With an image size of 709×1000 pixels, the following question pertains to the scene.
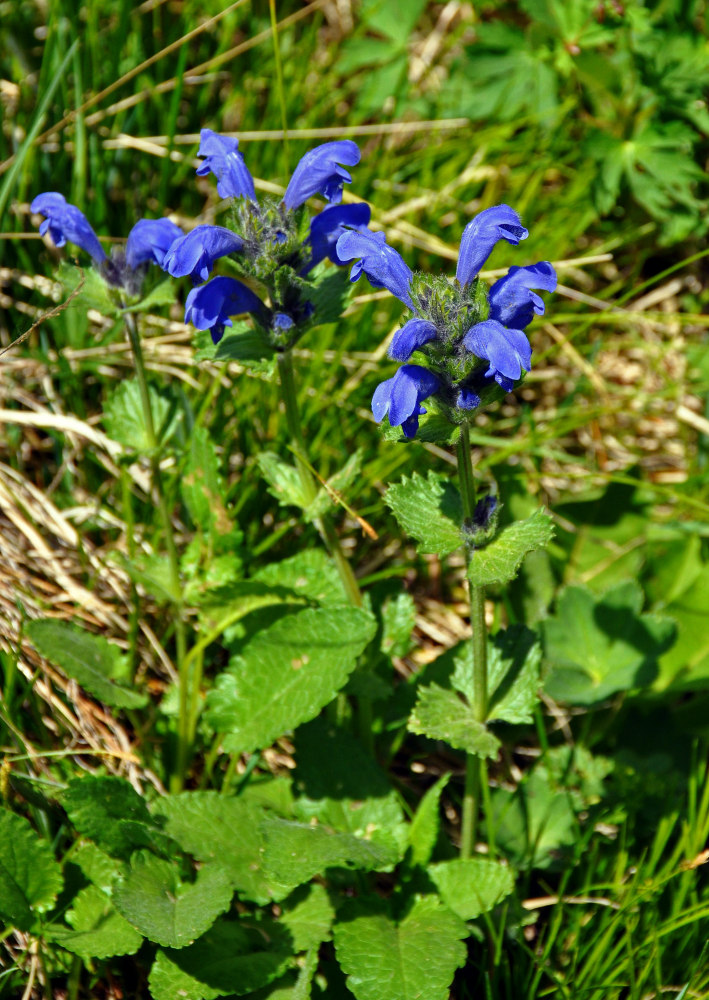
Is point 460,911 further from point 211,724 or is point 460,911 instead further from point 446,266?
point 446,266

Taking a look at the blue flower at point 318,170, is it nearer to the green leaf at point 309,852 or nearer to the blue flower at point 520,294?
the blue flower at point 520,294

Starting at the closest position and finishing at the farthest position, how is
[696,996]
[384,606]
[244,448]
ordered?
[696,996] < [384,606] < [244,448]

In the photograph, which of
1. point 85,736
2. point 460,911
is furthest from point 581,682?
point 85,736

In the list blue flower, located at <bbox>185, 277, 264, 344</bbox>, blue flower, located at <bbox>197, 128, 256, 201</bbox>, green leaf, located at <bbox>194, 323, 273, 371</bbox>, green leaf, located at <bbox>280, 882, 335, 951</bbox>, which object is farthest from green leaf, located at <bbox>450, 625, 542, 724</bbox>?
blue flower, located at <bbox>197, 128, 256, 201</bbox>

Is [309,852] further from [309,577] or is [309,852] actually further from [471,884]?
[309,577]

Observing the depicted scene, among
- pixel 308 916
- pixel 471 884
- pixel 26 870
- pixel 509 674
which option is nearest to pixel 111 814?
pixel 26 870

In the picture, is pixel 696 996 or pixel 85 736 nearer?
pixel 696 996
